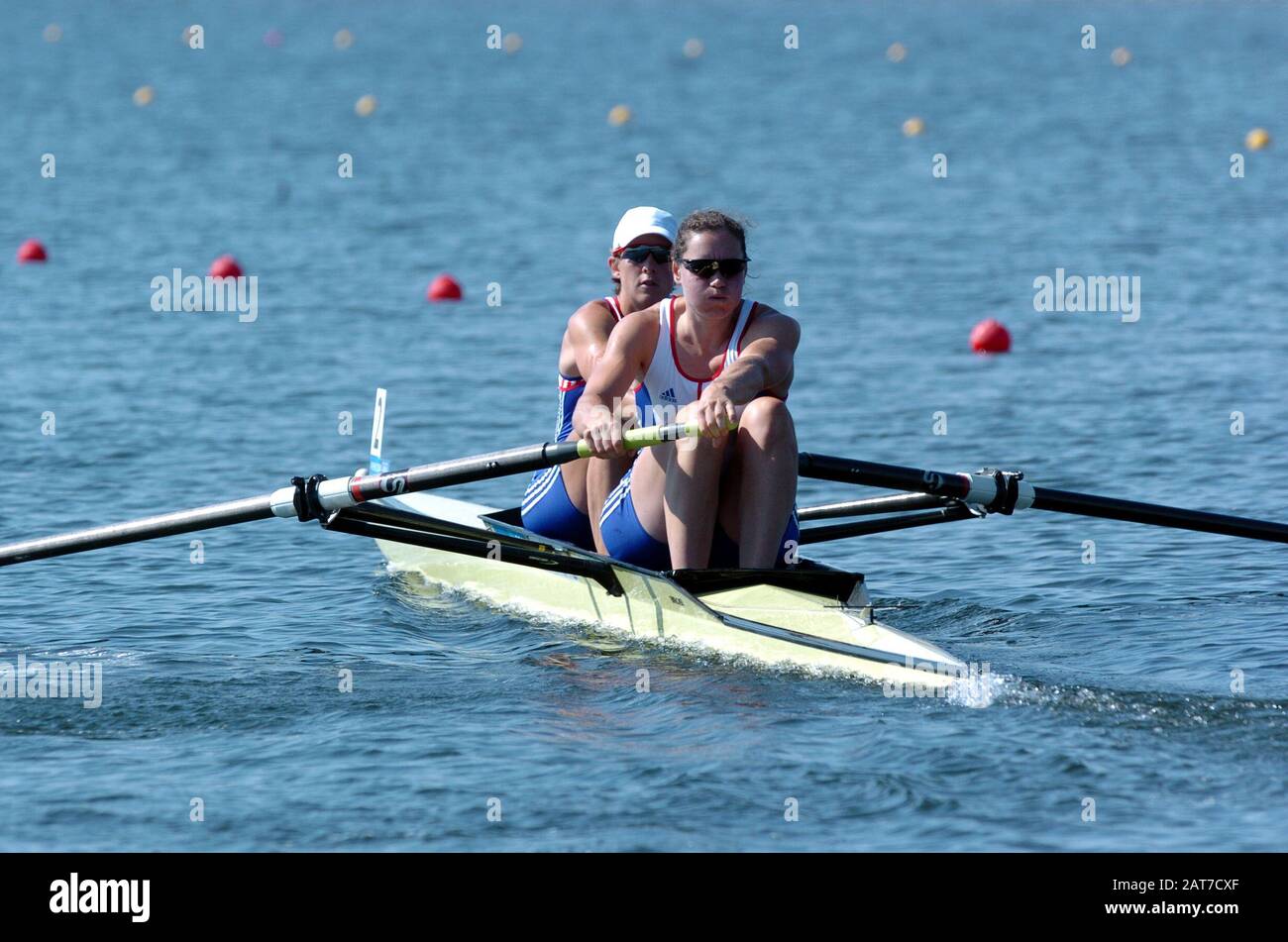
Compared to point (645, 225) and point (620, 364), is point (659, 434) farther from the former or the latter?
point (645, 225)

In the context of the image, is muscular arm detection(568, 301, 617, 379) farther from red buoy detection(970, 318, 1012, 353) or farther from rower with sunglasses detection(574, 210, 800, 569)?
red buoy detection(970, 318, 1012, 353)

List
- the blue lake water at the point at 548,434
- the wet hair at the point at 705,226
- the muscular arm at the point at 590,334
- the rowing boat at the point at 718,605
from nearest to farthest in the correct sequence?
1. the blue lake water at the point at 548,434
2. the rowing boat at the point at 718,605
3. the wet hair at the point at 705,226
4. the muscular arm at the point at 590,334

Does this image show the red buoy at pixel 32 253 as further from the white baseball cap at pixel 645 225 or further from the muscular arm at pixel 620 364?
the muscular arm at pixel 620 364

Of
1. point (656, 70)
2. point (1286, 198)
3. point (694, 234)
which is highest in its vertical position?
point (656, 70)

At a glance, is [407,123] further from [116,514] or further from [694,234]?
[694,234]

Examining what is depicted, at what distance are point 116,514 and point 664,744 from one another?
16.9 feet

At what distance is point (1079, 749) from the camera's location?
6.22 meters

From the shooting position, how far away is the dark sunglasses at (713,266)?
7156mm

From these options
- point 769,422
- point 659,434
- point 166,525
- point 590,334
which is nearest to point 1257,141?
point 590,334

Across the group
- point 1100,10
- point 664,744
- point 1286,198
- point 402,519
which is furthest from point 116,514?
point 1100,10

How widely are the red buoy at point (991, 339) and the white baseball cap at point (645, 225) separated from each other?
776 cm

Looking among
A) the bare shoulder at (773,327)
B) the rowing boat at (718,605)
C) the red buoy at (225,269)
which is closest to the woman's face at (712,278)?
the bare shoulder at (773,327)

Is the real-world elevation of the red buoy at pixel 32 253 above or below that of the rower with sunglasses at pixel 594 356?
above

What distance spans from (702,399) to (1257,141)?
2595 cm
